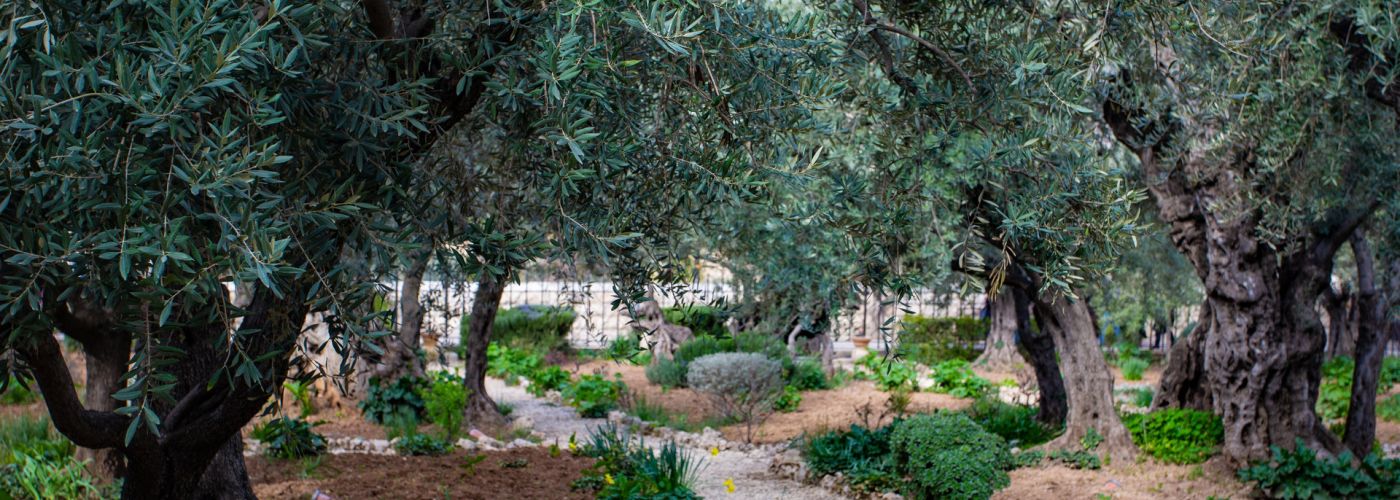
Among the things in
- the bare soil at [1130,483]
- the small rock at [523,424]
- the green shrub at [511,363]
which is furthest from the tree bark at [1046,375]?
the green shrub at [511,363]

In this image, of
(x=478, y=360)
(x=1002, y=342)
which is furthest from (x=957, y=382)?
(x=478, y=360)

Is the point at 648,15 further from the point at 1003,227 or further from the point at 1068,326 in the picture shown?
the point at 1068,326

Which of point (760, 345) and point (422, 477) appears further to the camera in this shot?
point (760, 345)

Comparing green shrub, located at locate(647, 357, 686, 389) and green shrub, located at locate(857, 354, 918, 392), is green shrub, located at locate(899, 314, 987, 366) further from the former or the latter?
green shrub, located at locate(647, 357, 686, 389)

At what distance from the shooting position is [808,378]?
50.9 feet

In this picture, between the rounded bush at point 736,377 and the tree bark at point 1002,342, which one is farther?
the tree bark at point 1002,342

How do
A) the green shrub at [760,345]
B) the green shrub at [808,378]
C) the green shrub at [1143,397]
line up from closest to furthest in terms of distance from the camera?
the green shrub at [1143,397]
the green shrub at [760,345]
the green shrub at [808,378]

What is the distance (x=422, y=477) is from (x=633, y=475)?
4.93 ft

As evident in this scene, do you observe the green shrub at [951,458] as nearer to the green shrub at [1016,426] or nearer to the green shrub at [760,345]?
the green shrub at [1016,426]

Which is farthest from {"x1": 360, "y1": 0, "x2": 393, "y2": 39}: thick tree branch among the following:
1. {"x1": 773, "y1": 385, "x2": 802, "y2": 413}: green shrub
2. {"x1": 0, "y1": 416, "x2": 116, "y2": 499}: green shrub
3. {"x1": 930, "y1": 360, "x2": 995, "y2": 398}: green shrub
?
{"x1": 930, "y1": 360, "x2": 995, "y2": 398}: green shrub

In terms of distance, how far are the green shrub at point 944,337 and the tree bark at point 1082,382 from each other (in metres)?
7.51

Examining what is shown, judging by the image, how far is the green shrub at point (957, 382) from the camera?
1476 centimetres

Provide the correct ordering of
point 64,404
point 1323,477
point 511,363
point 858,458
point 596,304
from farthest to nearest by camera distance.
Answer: point 596,304, point 511,363, point 858,458, point 1323,477, point 64,404

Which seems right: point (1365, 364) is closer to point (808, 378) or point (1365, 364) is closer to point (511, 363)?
point (808, 378)
